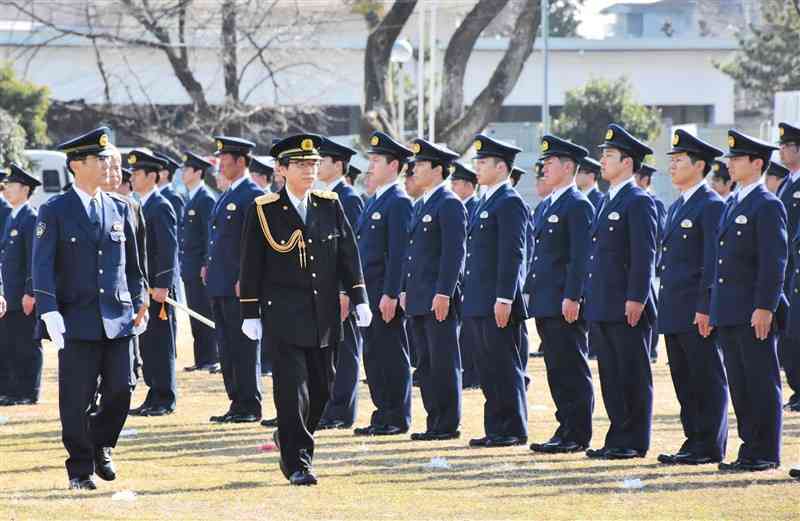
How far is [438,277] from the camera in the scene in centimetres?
1144

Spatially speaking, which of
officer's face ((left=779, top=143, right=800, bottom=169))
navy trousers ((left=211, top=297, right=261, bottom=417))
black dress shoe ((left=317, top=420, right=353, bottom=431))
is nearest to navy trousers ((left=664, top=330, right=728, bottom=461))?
officer's face ((left=779, top=143, right=800, bottom=169))

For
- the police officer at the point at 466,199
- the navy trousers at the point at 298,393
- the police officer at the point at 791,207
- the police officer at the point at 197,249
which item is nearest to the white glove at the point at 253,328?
the navy trousers at the point at 298,393

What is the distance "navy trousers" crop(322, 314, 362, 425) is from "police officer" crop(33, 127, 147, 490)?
3.01m

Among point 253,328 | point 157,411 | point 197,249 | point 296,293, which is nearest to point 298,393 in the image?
point 253,328

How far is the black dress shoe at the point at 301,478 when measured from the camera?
9219 millimetres

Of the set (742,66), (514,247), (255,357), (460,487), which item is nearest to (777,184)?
(514,247)

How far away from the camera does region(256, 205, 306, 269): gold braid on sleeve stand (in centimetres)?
916

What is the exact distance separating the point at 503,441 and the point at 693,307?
1.80m

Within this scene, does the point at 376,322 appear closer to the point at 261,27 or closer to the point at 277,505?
the point at 277,505

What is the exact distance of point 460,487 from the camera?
927 cm

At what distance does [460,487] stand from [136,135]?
762 inches

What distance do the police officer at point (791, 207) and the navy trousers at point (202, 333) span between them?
255 inches

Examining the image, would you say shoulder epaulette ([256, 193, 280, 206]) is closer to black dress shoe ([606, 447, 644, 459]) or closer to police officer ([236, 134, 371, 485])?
police officer ([236, 134, 371, 485])

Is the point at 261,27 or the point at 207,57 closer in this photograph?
the point at 261,27
